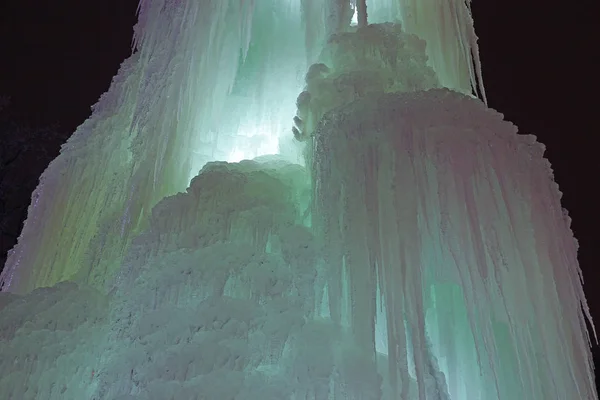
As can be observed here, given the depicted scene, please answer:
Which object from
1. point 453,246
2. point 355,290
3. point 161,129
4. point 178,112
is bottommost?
point 355,290

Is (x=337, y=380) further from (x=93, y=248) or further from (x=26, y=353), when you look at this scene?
(x=93, y=248)

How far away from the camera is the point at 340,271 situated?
3.48 meters

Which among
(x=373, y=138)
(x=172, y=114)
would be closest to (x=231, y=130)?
(x=172, y=114)

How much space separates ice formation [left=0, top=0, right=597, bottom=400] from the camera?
323 cm

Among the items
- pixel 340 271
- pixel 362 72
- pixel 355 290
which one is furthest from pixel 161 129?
pixel 355 290

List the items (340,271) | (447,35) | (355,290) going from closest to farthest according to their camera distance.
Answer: (355,290), (340,271), (447,35)

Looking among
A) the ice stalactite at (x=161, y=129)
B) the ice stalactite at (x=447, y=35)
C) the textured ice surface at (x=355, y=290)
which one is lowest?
the textured ice surface at (x=355, y=290)

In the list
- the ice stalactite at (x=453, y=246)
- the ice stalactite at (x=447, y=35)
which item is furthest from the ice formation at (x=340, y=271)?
the ice stalactite at (x=447, y=35)

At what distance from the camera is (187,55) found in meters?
5.25

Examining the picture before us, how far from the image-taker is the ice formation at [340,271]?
10.6 ft

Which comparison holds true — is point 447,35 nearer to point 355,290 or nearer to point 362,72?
point 362,72

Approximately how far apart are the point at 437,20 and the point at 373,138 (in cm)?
262

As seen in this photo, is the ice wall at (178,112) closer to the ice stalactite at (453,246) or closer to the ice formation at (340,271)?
the ice formation at (340,271)

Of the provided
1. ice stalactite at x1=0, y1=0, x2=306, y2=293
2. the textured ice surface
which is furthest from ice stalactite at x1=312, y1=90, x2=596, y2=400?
ice stalactite at x1=0, y1=0, x2=306, y2=293
